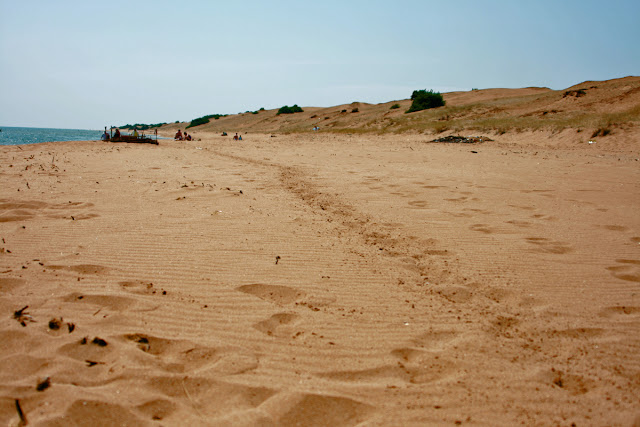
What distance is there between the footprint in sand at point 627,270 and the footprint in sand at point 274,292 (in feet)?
8.58

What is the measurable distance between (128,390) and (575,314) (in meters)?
2.75

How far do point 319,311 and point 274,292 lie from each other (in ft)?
1.44

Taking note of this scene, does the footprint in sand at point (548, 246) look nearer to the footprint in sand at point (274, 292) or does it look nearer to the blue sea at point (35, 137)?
the footprint in sand at point (274, 292)

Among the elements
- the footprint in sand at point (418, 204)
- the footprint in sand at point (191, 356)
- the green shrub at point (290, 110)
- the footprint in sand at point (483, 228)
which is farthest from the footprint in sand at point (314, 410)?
the green shrub at point (290, 110)

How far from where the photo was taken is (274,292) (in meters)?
3.07

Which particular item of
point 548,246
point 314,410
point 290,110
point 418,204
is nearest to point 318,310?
point 314,410

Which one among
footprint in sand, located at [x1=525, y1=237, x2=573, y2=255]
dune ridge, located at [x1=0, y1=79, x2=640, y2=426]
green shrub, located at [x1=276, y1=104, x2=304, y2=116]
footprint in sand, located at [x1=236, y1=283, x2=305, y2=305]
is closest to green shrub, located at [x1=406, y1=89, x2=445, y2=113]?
green shrub, located at [x1=276, y1=104, x2=304, y2=116]

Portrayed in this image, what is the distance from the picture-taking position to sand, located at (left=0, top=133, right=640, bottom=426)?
192cm

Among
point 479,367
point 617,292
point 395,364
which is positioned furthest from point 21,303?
point 617,292

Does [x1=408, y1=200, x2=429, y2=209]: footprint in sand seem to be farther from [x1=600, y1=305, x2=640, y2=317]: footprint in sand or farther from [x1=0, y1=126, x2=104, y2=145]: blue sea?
[x1=0, y1=126, x2=104, y2=145]: blue sea

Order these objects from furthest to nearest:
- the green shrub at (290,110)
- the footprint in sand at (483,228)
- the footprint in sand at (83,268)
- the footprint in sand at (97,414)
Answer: the green shrub at (290,110) → the footprint in sand at (483,228) → the footprint in sand at (83,268) → the footprint in sand at (97,414)

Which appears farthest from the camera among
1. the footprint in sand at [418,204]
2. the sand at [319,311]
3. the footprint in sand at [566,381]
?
the footprint in sand at [418,204]

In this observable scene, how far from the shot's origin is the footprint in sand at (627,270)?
338 centimetres

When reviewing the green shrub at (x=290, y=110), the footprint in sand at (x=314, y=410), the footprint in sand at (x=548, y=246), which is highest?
the green shrub at (x=290, y=110)
